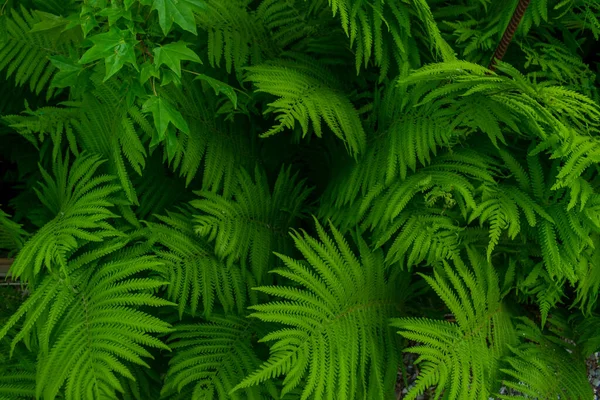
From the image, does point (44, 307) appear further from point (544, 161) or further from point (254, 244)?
point (544, 161)

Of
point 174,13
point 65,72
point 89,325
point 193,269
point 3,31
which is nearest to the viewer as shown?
point 174,13

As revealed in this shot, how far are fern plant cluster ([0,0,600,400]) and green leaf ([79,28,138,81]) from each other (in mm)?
129

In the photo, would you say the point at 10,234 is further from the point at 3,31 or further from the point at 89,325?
the point at 3,31

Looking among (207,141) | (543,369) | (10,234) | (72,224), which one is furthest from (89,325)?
(543,369)

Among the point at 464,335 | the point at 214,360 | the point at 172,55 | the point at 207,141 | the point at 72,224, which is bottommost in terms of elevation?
the point at 214,360

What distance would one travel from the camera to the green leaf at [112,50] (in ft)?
2.79

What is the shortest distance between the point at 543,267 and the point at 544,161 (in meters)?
0.24

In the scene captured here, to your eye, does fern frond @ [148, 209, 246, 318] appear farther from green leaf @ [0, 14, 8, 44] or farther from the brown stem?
the brown stem

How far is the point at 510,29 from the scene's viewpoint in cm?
118

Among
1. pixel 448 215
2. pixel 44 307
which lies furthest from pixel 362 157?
pixel 44 307

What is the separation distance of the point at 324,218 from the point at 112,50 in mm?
650

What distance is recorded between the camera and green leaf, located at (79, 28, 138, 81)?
0.85 meters

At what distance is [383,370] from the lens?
1.26 metres

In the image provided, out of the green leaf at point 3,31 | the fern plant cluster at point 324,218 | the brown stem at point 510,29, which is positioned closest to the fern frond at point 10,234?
the fern plant cluster at point 324,218
